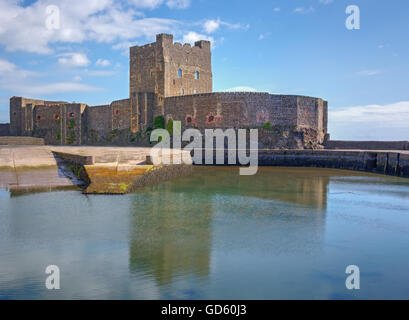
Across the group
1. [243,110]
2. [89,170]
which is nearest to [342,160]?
[243,110]

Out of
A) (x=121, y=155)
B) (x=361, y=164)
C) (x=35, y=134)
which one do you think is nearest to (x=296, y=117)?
(x=361, y=164)

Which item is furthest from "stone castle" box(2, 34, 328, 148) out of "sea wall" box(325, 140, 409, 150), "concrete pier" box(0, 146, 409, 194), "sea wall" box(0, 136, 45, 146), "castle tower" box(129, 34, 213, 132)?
"concrete pier" box(0, 146, 409, 194)

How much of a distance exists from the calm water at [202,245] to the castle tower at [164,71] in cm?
1878

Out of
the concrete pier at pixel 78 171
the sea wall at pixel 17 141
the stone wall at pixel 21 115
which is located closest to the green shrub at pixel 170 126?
the sea wall at pixel 17 141

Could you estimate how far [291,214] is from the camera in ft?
27.2

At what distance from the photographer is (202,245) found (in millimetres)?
5918

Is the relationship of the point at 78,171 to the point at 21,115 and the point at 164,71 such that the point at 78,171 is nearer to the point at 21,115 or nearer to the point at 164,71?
the point at 164,71

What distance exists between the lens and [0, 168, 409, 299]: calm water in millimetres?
4395

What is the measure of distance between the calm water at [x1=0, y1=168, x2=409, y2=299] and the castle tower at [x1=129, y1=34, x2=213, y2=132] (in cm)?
1878

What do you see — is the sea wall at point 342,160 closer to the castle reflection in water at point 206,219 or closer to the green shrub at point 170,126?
the castle reflection in water at point 206,219

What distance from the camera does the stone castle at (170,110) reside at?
24562 millimetres

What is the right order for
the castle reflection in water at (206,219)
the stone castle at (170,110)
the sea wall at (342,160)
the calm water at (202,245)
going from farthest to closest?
the stone castle at (170,110) → the sea wall at (342,160) → the castle reflection in water at (206,219) → the calm water at (202,245)

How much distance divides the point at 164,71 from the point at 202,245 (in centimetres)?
2485

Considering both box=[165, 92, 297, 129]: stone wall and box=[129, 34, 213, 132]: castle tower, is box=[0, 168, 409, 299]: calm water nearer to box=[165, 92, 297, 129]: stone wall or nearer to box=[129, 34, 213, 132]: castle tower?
box=[165, 92, 297, 129]: stone wall
